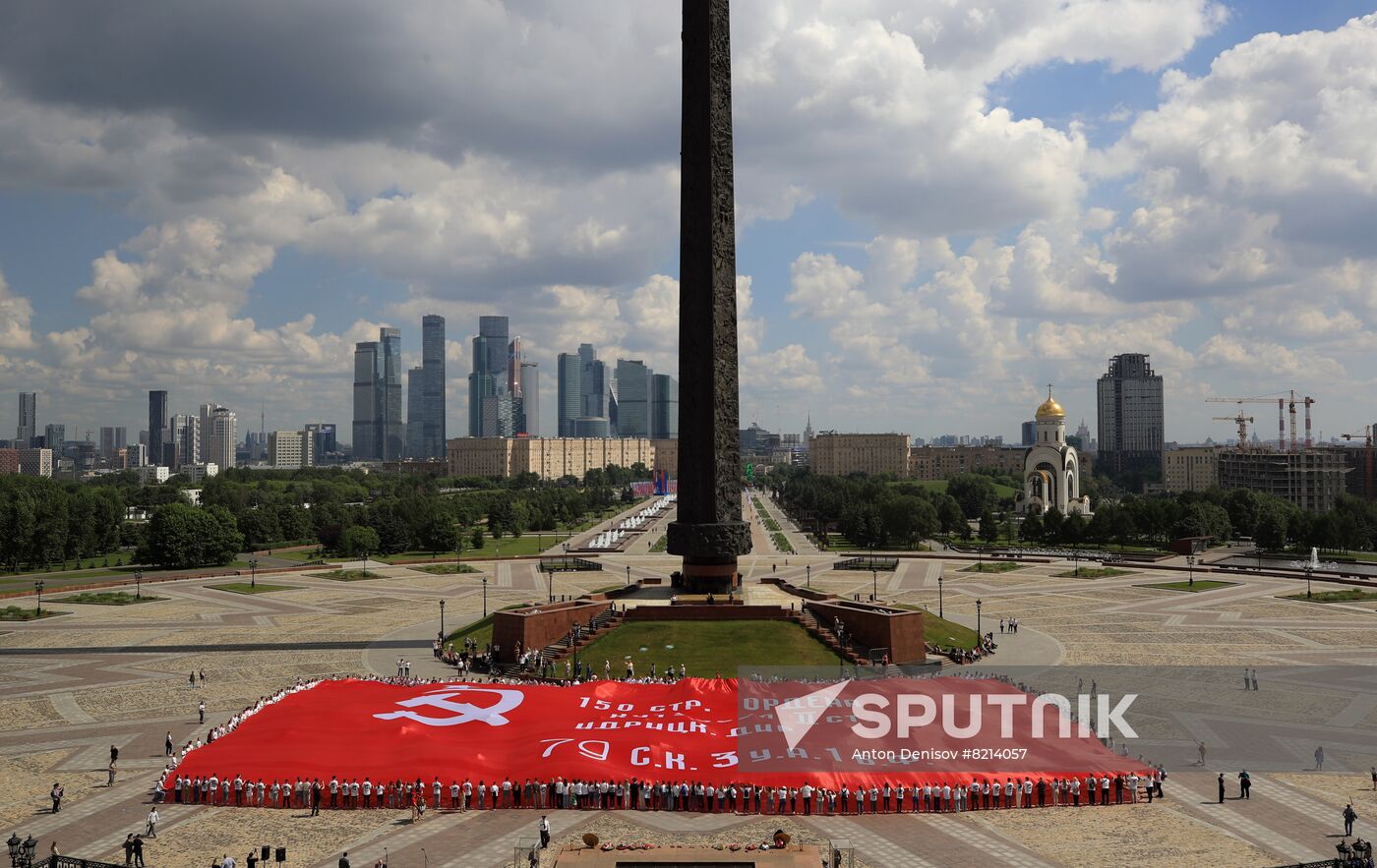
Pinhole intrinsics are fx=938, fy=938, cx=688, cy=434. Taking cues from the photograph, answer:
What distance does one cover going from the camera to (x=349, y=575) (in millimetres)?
72875

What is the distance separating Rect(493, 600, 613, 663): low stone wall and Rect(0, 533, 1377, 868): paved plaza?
131 inches

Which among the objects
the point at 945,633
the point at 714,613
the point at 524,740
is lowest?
the point at 945,633

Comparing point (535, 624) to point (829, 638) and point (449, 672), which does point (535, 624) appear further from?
point (829, 638)

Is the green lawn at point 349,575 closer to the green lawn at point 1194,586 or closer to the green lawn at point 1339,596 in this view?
the green lawn at point 1194,586

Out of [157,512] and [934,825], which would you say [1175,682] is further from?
[157,512]

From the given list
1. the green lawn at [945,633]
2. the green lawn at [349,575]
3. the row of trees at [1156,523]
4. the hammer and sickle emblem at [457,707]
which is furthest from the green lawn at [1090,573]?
the green lawn at [349,575]

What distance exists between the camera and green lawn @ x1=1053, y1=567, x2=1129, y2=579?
2726 inches

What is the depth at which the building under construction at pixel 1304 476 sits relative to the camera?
13975 centimetres

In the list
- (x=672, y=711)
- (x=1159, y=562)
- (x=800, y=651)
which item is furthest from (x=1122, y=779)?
(x=1159, y=562)

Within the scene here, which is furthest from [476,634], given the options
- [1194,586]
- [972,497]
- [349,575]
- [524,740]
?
[972,497]

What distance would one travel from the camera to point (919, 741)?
25.8 m

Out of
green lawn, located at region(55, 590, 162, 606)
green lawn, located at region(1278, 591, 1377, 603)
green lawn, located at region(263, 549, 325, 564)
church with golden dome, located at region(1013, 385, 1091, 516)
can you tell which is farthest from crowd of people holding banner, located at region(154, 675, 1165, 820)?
church with golden dome, located at region(1013, 385, 1091, 516)

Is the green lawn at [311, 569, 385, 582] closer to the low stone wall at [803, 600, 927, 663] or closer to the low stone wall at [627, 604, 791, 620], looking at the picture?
the low stone wall at [627, 604, 791, 620]

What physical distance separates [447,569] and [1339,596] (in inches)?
2456
